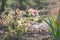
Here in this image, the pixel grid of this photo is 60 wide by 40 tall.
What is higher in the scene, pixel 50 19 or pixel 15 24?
pixel 50 19

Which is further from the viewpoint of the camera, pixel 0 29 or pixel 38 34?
pixel 0 29

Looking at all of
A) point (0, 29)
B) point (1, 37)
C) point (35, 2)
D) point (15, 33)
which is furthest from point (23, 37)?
point (35, 2)

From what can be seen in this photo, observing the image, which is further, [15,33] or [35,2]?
[35,2]

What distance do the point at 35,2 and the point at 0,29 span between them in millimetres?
3045

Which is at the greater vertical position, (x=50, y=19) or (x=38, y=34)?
(x=50, y=19)

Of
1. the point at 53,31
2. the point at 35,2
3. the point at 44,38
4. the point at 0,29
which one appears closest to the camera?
the point at 53,31

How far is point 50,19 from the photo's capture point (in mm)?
3771

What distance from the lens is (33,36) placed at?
4262 mm

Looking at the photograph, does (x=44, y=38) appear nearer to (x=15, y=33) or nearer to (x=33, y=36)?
(x=33, y=36)

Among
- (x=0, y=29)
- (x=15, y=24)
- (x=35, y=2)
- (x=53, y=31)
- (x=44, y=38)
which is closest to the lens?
(x=53, y=31)

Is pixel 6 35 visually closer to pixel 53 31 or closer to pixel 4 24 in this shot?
pixel 4 24

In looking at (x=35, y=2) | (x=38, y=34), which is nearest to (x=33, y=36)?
(x=38, y=34)

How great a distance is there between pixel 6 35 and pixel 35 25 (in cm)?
87

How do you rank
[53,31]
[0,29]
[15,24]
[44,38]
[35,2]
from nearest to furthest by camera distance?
[53,31] → [44,38] → [15,24] → [0,29] → [35,2]
